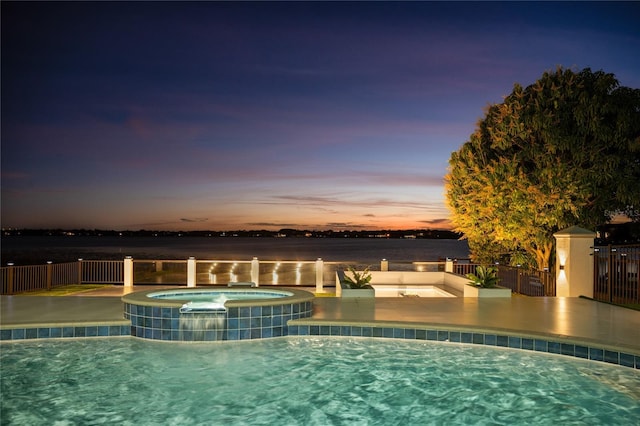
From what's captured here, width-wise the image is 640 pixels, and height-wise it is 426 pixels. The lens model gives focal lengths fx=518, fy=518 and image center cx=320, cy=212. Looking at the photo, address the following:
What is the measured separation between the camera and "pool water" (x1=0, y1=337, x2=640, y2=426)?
472 centimetres

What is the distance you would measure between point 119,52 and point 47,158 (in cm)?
1145

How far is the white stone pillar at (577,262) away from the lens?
11609 mm

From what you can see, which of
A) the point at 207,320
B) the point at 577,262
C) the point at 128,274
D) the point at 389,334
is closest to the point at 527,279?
the point at 577,262

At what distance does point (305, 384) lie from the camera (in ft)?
18.7

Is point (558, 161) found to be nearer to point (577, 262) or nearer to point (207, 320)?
point (577, 262)

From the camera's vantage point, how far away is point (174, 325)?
7617 millimetres

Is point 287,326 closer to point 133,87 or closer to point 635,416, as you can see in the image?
point 635,416

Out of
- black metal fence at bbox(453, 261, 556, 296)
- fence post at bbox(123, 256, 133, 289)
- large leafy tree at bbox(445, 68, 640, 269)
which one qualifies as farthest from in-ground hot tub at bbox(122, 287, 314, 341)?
large leafy tree at bbox(445, 68, 640, 269)

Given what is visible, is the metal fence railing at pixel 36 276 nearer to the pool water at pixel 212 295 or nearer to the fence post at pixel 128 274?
the fence post at pixel 128 274

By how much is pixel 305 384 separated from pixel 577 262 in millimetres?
8465

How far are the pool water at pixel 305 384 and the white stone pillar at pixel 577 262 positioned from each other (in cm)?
571

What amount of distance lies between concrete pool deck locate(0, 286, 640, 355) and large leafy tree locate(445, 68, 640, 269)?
129 inches

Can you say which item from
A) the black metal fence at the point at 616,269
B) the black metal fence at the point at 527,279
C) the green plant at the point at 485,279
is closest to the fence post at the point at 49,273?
the green plant at the point at 485,279

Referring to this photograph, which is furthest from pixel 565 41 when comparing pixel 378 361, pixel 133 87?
pixel 133 87
